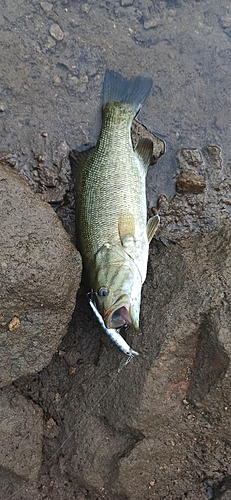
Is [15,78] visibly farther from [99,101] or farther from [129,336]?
[129,336]

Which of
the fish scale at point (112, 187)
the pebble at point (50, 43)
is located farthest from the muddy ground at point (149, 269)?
the fish scale at point (112, 187)

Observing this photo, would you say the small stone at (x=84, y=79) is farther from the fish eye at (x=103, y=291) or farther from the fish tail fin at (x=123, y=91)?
the fish eye at (x=103, y=291)

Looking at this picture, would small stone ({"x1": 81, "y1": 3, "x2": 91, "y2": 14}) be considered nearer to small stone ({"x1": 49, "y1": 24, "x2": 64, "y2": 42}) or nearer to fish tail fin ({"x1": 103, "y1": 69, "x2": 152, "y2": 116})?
small stone ({"x1": 49, "y1": 24, "x2": 64, "y2": 42})

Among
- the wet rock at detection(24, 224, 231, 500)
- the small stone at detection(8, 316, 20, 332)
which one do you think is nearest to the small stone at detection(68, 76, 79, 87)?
the wet rock at detection(24, 224, 231, 500)

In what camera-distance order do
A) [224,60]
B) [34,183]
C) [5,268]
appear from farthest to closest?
[224,60], [34,183], [5,268]

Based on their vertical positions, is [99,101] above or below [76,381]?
above

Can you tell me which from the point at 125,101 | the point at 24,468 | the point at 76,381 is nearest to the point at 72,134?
the point at 125,101

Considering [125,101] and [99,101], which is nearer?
[125,101]

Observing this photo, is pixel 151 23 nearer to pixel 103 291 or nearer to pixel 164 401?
pixel 103 291
